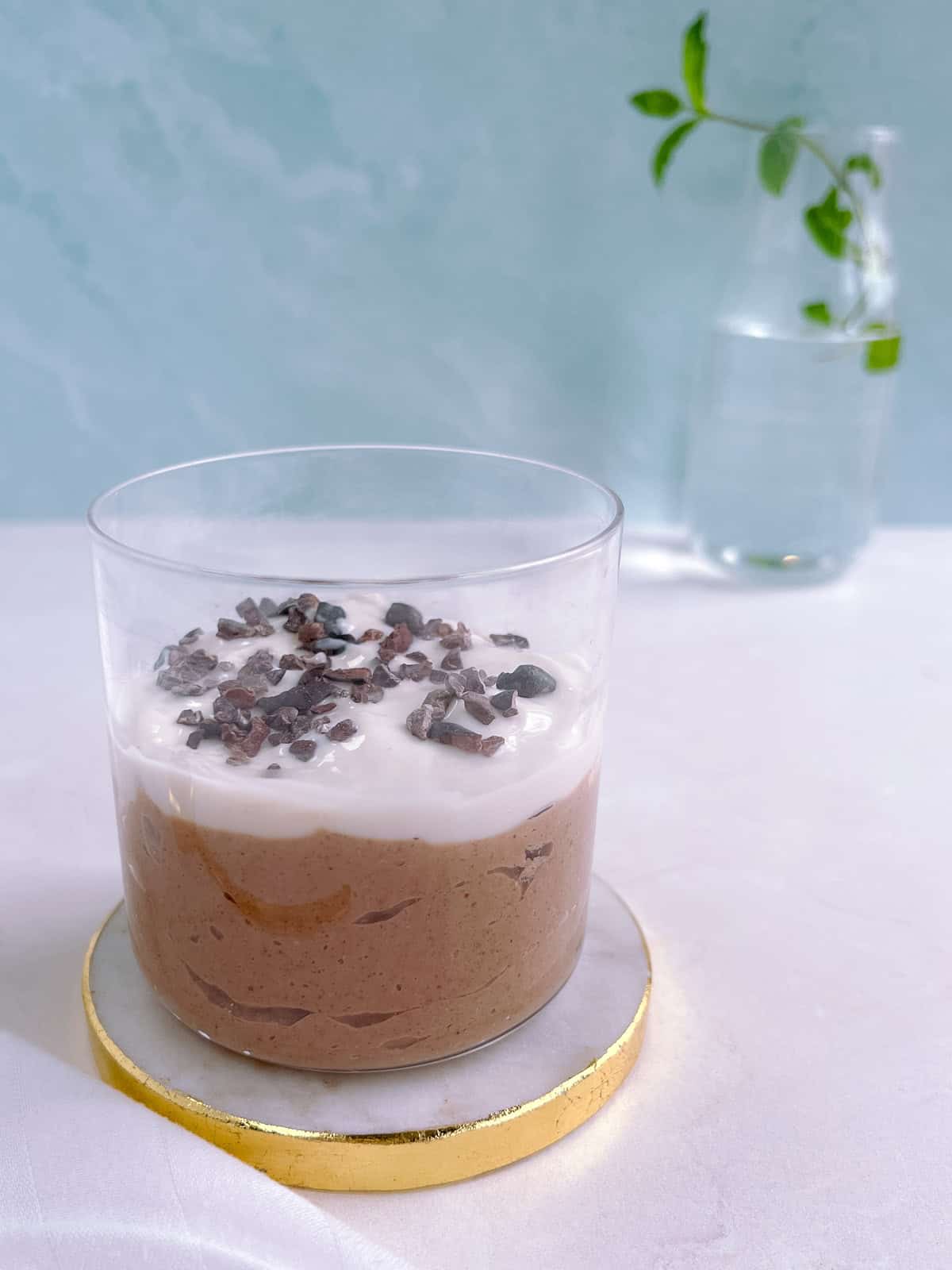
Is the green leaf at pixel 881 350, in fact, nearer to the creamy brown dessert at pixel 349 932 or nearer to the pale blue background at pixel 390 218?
the pale blue background at pixel 390 218

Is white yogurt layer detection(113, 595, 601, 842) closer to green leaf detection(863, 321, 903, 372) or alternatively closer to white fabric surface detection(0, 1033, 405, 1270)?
white fabric surface detection(0, 1033, 405, 1270)

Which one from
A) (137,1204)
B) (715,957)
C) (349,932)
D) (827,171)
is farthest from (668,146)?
(137,1204)

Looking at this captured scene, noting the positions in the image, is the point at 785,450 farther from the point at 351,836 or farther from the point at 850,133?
the point at 351,836

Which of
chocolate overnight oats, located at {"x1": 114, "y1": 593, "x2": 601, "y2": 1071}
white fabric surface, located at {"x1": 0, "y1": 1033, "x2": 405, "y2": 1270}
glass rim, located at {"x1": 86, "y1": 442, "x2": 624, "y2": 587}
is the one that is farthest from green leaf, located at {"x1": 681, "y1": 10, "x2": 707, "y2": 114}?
white fabric surface, located at {"x1": 0, "y1": 1033, "x2": 405, "y2": 1270}

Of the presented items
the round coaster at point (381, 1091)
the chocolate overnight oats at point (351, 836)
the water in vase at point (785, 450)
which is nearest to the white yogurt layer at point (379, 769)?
the chocolate overnight oats at point (351, 836)

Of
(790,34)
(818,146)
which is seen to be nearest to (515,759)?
(818,146)

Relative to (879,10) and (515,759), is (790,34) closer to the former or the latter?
(879,10)
